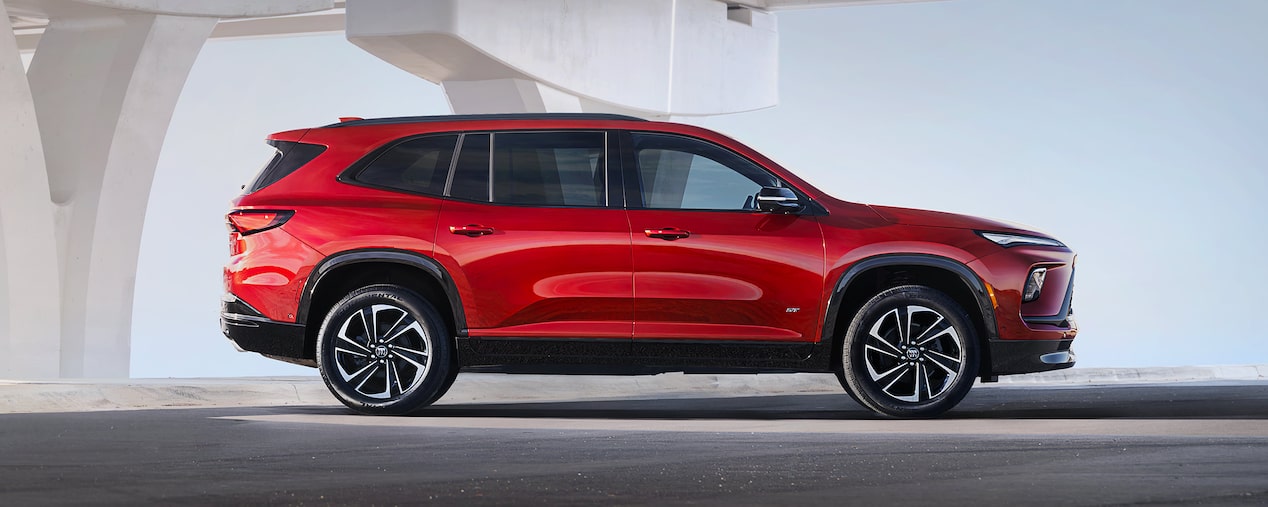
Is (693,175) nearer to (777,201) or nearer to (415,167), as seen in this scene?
(777,201)

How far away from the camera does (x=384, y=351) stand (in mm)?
8656

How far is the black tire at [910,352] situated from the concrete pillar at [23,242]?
12497 millimetres

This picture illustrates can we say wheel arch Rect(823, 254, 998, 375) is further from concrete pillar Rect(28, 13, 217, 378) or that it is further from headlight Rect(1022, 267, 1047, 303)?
concrete pillar Rect(28, 13, 217, 378)

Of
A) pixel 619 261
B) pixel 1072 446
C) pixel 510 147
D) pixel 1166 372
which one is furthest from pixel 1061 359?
pixel 1166 372

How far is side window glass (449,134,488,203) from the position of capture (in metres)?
8.62

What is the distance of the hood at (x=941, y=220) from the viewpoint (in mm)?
8484

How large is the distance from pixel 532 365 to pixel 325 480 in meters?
3.17

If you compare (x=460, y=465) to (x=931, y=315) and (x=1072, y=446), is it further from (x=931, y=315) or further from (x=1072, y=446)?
(x=931, y=315)

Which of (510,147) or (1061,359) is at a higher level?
(510,147)

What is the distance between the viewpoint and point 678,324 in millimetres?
8352

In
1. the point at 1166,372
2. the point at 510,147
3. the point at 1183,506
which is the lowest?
the point at 1166,372

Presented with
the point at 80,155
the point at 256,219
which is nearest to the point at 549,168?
the point at 256,219

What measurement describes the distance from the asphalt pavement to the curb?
0.82m

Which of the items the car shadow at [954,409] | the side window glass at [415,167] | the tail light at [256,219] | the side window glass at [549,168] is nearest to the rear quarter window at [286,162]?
the tail light at [256,219]
